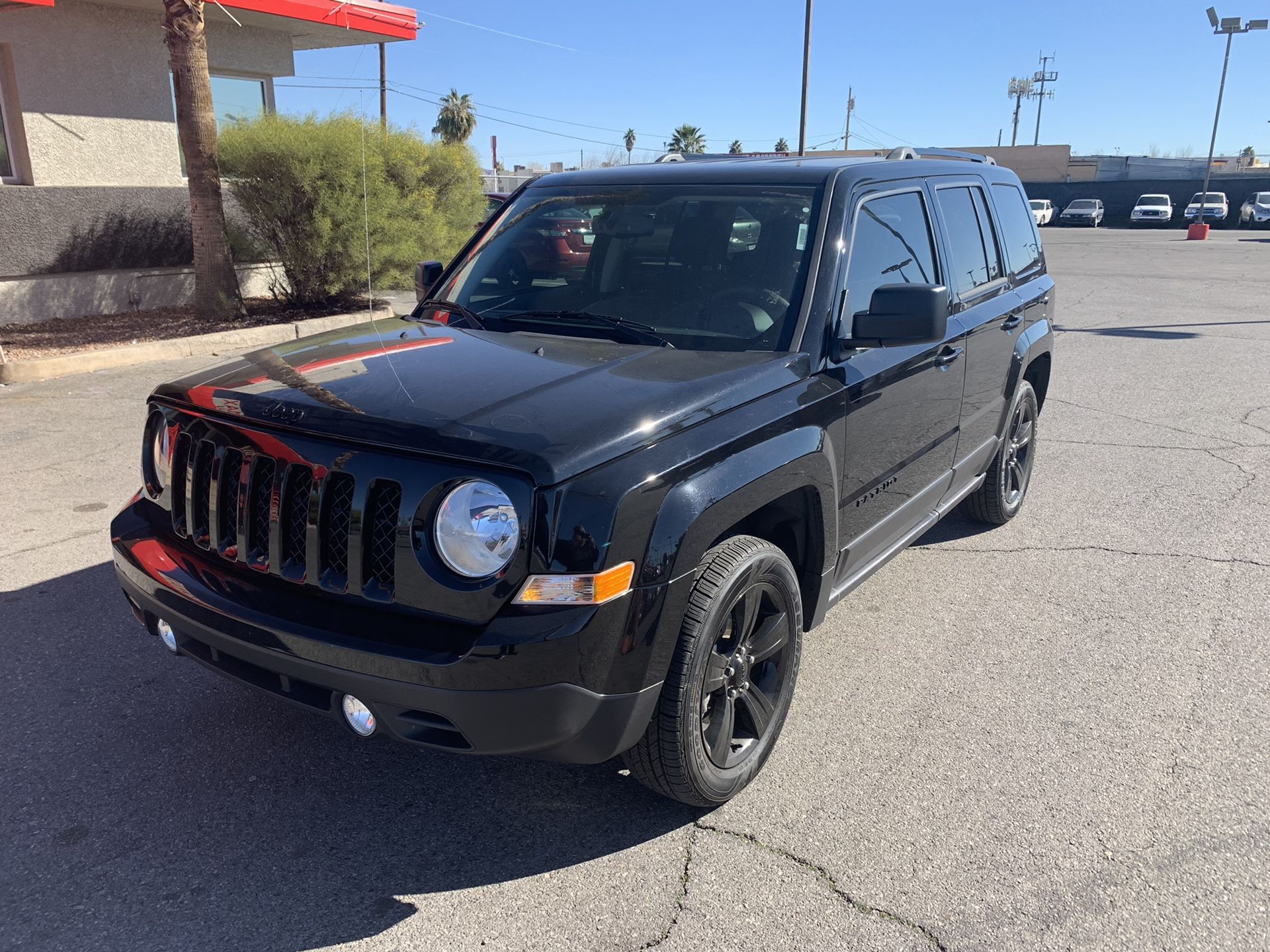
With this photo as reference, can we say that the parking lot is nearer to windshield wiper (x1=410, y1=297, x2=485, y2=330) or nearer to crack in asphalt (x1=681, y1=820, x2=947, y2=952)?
crack in asphalt (x1=681, y1=820, x2=947, y2=952)

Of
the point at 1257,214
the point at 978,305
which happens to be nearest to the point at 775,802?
the point at 978,305

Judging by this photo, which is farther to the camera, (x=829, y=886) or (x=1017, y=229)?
(x=1017, y=229)

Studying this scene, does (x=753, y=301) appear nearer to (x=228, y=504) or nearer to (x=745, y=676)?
(x=745, y=676)

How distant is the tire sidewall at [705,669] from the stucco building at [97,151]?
11195 mm

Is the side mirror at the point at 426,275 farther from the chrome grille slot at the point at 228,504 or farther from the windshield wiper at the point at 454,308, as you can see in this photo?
the chrome grille slot at the point at 228,504

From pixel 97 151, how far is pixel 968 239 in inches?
485

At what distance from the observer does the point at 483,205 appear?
49.4ft

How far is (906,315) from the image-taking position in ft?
10.3

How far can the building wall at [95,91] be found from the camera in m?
12.0

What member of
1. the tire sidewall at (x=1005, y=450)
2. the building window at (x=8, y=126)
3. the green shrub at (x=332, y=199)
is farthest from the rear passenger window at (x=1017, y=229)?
the building window at (x=8, y=126)

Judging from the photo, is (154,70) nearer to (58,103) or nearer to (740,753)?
(58,103)

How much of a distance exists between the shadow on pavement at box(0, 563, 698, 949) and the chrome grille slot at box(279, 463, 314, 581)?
2.17 feet

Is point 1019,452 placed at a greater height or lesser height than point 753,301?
lesser

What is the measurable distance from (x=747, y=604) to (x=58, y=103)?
13121 mm
